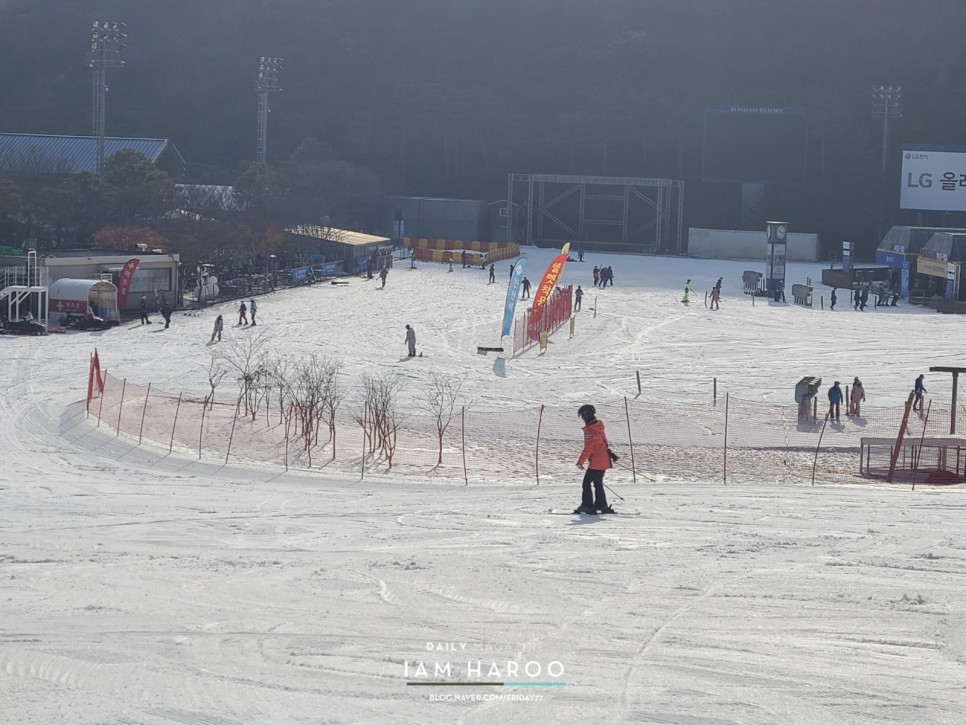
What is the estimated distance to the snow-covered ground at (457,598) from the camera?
6.88 meters

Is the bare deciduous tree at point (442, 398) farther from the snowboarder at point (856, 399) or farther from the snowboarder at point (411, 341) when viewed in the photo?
the snowboarder at point (856, 399)

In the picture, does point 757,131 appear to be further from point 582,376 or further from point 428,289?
point 582,376

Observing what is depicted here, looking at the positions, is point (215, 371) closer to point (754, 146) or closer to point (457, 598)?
point (457, 598)

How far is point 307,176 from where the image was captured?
261ft

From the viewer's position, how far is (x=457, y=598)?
28.9 feet

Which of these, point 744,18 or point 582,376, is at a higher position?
point 744,18

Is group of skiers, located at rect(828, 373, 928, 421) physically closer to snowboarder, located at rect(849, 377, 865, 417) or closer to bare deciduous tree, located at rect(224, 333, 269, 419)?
snowboarder, located at rect(849, 377, 865, 417)

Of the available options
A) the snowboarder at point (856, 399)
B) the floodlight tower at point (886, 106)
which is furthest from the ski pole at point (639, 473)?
the floodlight tower at point (886, 106)

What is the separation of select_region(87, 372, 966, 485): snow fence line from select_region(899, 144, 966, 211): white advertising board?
4862cm

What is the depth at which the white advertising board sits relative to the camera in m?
69.6

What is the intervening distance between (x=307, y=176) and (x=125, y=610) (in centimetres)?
7309

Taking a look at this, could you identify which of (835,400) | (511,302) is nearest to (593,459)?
(835,400)

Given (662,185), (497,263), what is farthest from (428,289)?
(662,185)

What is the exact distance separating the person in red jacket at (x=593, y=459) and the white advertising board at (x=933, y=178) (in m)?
62.6
